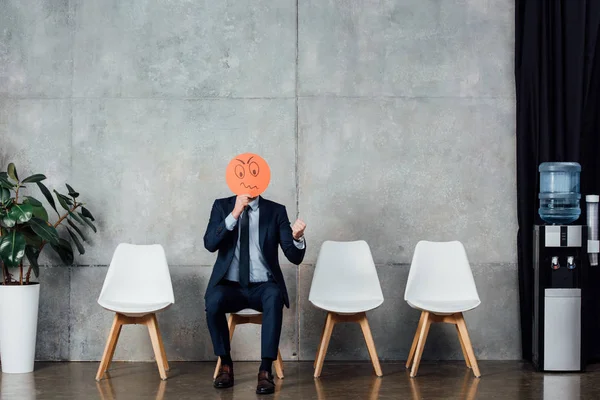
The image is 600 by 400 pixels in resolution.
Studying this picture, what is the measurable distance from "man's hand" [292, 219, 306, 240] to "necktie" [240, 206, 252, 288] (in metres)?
0.34

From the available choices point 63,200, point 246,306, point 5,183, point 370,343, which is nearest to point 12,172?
point 5,183

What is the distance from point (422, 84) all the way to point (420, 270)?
1499 mm

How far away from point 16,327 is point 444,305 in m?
3.06

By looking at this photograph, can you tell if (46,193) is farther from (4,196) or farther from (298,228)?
(298,228)

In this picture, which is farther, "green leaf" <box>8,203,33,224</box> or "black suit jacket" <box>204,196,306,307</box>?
"green leaf" <box>8,203,33,224</box>

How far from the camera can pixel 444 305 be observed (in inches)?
201

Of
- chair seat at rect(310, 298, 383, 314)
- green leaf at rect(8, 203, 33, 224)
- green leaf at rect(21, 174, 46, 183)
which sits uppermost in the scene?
green leaf at rect(21, 174, 46, 183)

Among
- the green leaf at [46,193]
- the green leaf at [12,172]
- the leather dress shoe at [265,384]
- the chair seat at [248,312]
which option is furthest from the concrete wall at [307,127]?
the leather dress shoe at [265,384]

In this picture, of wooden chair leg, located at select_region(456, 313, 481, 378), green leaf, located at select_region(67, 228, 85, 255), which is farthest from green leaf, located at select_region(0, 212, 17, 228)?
wooden chair leg, located at select_region(456, 313, 481, 378)

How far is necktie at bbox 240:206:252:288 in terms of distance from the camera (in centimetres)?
482

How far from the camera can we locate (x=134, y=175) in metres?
5.82

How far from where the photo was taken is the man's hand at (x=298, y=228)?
182 inches

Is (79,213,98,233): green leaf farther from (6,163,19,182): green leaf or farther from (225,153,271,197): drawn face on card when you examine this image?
(225,153,271,197): drawn face on card

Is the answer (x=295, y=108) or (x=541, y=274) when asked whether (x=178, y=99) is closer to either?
(x=295, y=108)
